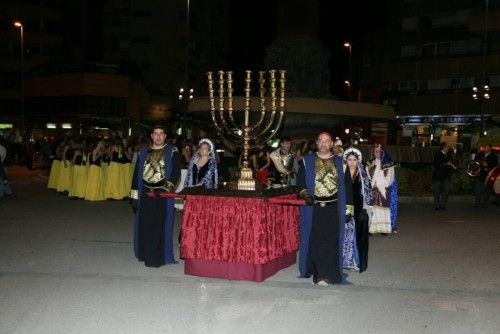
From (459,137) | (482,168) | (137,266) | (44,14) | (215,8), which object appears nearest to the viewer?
(137,266)

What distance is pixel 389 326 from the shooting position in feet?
18.8

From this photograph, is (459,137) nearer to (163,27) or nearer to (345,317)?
(163,27)

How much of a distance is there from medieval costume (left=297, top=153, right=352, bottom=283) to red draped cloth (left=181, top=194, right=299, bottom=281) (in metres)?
0.30

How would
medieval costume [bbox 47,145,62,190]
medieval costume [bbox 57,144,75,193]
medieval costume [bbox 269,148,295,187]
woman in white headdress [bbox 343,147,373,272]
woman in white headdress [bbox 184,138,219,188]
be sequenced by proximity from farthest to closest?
1. medieval costume [bbox 47,145,62,190]
2. medieval costume [bbox 57,144,75,193]
3. medieval costume [bbox 269,148,295,187]
4. woman in white headdress [bbox 184,138,219,188]
5. woman in white headdress [bbox 343,147,373,272]

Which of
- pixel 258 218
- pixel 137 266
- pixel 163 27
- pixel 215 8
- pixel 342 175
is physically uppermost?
pixel 215 8

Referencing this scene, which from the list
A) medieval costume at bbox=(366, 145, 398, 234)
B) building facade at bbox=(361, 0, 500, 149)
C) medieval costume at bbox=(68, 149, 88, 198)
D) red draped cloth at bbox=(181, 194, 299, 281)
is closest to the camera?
red draped cloth at bbox=(181, 194, 299, 281)

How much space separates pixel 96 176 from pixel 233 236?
9.92m

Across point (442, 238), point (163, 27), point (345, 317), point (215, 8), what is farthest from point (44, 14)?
point (345, 317)

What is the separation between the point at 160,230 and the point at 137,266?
55 centimetres

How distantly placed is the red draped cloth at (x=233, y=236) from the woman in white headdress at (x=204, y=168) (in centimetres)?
162

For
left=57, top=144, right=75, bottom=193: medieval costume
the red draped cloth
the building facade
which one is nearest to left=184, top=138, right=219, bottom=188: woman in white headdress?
the red draped cloth

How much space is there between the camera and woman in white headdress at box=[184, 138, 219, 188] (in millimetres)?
9234

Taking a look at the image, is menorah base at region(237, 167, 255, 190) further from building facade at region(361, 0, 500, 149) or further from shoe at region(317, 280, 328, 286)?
building facade at region(361, 0, 500, 149)

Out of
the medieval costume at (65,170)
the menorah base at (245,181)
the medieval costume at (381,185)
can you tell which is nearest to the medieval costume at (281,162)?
the medieval costume at (381,185)
